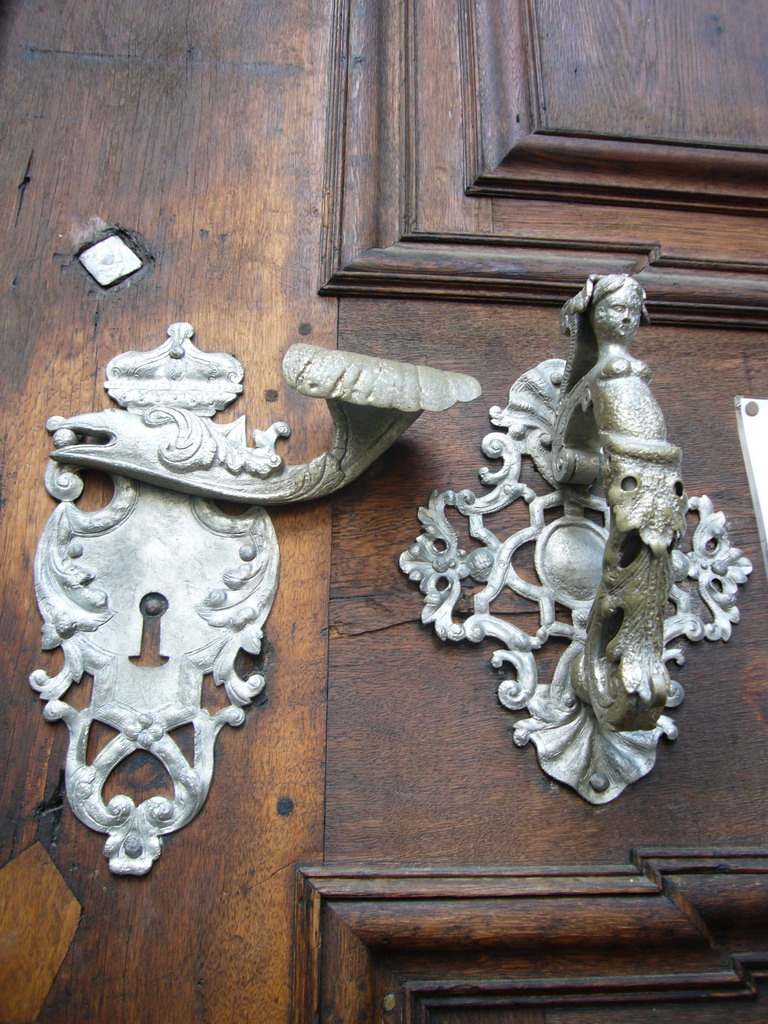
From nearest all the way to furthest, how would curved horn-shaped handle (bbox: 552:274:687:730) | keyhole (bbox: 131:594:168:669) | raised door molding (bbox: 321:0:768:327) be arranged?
curved horn-shaped handle (bbox: 552:274:687:730), keyhole (bbox: 131:594:168:669), raised door molding (bbox: 321:0:768:327)

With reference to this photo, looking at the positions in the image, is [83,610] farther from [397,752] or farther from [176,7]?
[176,7]

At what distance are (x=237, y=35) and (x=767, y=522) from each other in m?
0.64

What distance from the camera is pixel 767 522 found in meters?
0.64

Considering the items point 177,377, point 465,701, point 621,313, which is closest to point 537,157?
point 621,313

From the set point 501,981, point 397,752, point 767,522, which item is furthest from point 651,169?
point 501,981

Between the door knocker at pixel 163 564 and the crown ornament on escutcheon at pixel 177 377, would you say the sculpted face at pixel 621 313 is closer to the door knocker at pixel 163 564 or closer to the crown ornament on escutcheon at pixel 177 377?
the door knocker at pixel 163 564

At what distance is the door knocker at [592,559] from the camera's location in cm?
46

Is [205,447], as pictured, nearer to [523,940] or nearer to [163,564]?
[163,564]

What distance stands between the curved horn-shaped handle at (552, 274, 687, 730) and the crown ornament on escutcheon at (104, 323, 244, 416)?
27 centimetres

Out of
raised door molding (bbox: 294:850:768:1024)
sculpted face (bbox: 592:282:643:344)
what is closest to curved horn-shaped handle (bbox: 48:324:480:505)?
sculpted face (bbox: 592:282:643:344)

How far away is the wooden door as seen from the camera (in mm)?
503

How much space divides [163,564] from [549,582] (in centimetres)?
28

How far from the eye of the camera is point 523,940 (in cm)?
50

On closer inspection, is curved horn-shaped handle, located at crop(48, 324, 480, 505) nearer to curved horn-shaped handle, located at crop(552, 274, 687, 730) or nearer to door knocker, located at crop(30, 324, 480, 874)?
door knocker, located at crop(30, 324, 480, 874)
